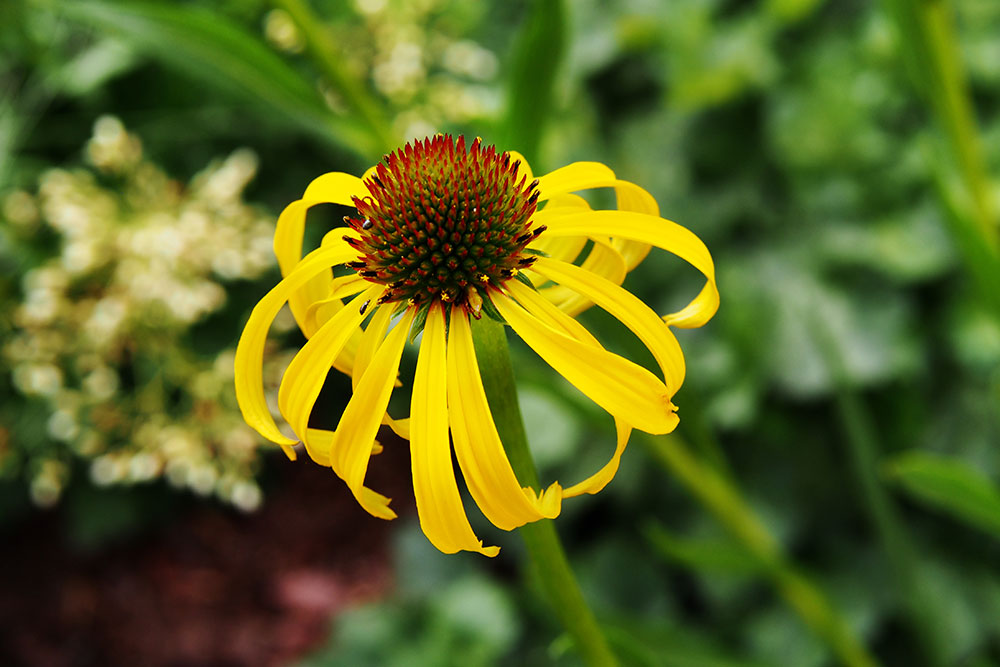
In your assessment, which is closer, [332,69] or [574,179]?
[574,179]

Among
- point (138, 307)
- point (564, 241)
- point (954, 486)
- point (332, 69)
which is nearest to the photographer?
point (564, 241)

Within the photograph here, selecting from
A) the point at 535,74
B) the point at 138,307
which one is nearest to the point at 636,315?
the point at 535,74

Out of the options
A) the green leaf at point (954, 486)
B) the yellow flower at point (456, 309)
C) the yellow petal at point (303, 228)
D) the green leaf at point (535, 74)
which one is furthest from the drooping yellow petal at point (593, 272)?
the green leaf at point (954, 486)

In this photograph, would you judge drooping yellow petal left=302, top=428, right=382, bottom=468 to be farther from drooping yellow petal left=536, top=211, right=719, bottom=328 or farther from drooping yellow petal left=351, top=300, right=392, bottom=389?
drooping yellow petal left=536, top=211, right=719, bottom=328

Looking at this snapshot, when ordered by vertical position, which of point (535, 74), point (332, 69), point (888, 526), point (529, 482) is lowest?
point (888, 526)

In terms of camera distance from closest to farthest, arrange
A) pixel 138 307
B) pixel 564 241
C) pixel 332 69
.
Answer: pixel 564 241 < pixel 332 69 < pixel 138 307

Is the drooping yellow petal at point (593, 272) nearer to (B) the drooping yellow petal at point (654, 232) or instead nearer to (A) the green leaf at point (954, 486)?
(B) the drooping yellow petal at point (654, 232)

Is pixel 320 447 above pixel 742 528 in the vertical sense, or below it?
above

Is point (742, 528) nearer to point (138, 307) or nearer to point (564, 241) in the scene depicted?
point (564, 241)
